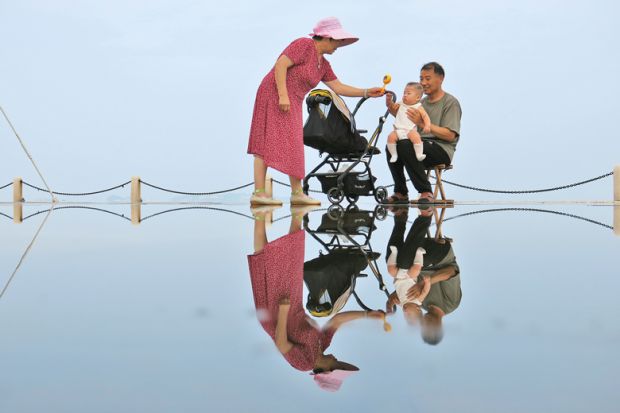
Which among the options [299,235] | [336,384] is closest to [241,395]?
[336,384]

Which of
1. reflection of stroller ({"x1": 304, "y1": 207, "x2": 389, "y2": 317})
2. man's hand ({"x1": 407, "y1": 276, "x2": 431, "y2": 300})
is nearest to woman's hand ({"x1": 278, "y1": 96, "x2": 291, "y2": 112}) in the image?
reflection of stroller ({"x1": 304, "y1": 207, "x2": 389, "y2": 317})

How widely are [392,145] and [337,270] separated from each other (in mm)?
4074

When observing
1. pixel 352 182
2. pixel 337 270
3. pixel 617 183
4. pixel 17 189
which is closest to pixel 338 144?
pixel 352 182

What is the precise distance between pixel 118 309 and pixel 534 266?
3.72ft

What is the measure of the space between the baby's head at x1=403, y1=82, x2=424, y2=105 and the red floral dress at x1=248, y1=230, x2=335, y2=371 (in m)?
3.47

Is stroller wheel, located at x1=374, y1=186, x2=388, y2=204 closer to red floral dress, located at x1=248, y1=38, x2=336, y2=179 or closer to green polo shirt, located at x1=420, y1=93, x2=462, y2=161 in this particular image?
green polo shirt, located at x1=420, y1=93, x2=462, y2=161

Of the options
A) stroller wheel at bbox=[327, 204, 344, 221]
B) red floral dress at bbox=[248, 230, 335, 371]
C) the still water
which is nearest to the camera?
the still water

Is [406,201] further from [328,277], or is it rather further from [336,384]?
[336,384]

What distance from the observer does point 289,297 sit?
3.85ft

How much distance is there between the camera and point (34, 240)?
2750mm

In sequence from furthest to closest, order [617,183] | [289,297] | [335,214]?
1. [617,183]
2. [335,214]
3. [289,297]

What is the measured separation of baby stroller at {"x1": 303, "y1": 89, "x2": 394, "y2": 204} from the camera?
5246 millimetres

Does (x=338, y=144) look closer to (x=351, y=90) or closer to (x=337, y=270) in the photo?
(x=351, y=90)

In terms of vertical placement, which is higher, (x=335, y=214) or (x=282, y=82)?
(x=282, y=82)
